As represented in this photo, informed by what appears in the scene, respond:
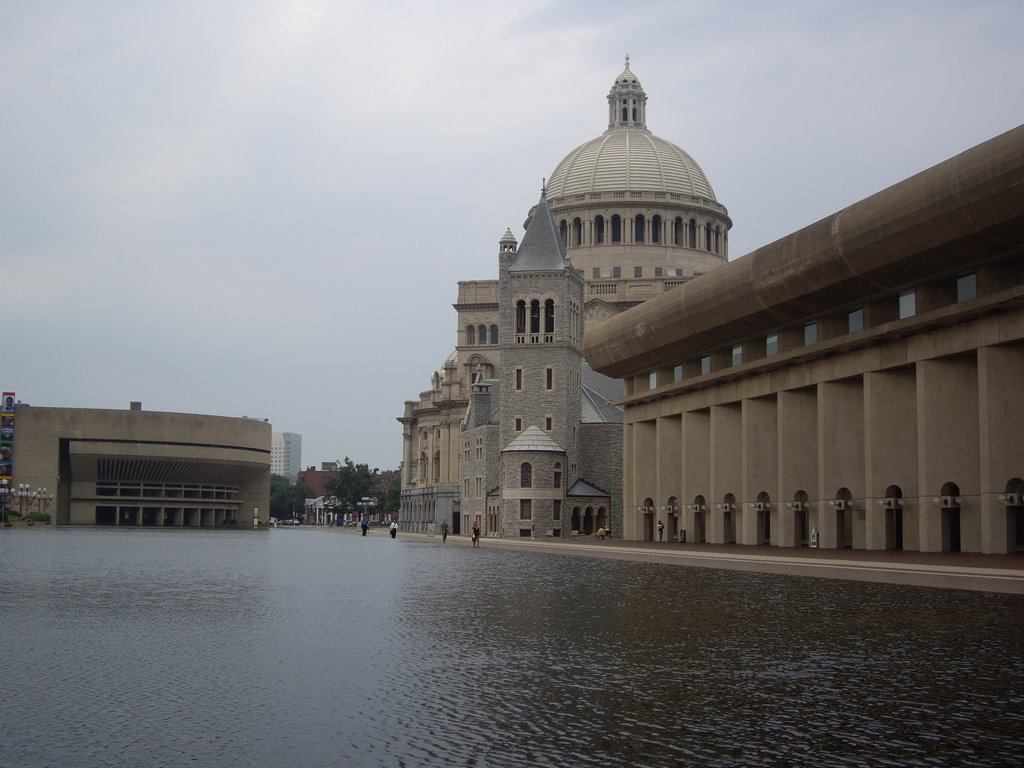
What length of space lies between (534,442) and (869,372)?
44288 millimetres

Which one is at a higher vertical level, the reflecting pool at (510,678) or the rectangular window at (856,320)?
the rectangular window at (856,320)

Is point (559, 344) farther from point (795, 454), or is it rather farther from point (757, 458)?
point (795, 454)

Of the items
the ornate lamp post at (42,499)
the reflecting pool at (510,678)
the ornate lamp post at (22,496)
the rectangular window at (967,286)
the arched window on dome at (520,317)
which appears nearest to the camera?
the reflecting pool at (510,678)

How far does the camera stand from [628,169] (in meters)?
122

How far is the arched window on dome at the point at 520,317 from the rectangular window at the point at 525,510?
44.2 ft

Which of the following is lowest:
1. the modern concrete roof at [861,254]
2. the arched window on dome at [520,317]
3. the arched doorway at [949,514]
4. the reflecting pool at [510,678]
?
the reflecting pool at [510,678]

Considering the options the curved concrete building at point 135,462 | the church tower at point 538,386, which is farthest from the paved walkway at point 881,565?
the curved concrete building at point 135,462

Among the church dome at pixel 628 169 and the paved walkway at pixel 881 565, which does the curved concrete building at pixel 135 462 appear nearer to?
the church dome at pixel 628 169

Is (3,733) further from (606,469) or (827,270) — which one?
(606,469)

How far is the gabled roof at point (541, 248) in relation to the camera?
96.8m

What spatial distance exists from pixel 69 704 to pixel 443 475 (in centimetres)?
11203

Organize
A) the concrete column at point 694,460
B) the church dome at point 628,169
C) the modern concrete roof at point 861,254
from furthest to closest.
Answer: the church dome at point 628,169, the concrete column at point 694,460, the modern concrete roof at point 861,254

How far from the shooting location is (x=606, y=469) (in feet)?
316

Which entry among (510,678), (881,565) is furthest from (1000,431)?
(510,678)
